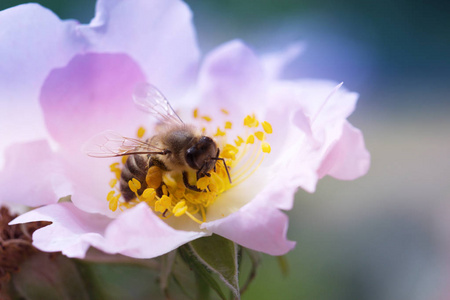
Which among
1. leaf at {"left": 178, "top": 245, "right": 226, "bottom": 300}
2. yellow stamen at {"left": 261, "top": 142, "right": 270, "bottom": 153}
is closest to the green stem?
leaf at {"left": 178, "top": 245, "right": 226, "bottom": 300}

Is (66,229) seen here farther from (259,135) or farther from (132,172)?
(259,135)

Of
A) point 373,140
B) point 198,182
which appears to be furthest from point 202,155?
point 373,140

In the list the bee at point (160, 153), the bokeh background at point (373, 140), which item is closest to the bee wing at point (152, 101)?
the bee at point (160, 153)

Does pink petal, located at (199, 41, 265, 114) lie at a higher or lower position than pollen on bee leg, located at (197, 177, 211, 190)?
higher

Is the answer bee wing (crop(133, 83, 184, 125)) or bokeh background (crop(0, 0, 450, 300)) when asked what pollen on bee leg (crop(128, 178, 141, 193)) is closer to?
bee wing (crop(133, 83, 184, 125))

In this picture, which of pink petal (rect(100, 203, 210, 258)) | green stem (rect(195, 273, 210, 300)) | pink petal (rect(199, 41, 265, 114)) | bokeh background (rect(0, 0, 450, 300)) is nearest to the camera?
pink petal (rect(100, 203, 210, 258))

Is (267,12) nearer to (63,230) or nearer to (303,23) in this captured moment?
(303,23)

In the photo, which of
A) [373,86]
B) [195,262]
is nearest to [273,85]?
[195,262]
